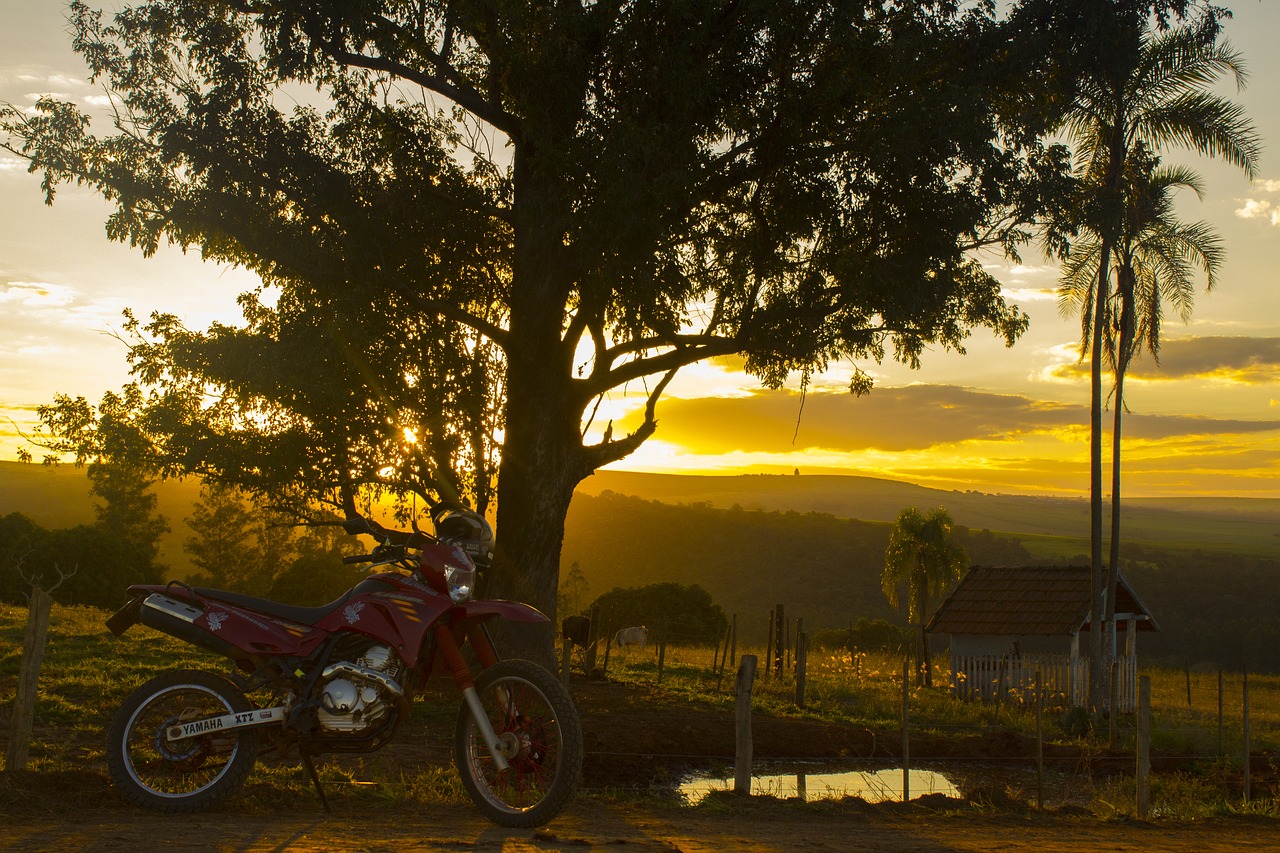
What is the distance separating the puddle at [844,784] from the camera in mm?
11305

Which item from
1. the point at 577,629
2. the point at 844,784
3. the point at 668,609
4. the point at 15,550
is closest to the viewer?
the point at 844,784

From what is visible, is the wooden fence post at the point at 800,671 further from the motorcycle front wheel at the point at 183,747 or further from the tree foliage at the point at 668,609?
the tree foliage at the point at 668,609

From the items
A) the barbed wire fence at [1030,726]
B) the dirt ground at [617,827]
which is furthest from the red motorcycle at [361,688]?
the barbed wire fence at [1030,726]

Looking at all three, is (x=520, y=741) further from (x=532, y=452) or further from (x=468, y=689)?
(x=532, y=452)

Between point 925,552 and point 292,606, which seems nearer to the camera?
point 292,606

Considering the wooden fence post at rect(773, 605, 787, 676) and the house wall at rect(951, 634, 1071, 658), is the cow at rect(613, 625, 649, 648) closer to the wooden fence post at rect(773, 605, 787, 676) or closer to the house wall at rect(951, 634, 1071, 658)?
the wooden fence post at rect(773, 605, 787, 676)

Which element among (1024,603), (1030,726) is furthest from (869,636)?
(1030,726)

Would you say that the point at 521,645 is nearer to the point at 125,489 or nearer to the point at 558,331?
the point at 558,331

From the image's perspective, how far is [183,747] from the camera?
20.4 feet

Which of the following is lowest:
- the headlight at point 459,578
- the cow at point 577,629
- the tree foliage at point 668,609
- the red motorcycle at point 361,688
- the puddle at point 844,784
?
the tree foliage at point 668,609

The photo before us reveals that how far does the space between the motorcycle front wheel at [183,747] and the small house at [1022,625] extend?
70.1 ft

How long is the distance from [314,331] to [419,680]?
28.2 feet

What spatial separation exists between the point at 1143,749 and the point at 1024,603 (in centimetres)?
2209

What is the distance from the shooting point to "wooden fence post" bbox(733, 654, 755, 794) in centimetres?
852
